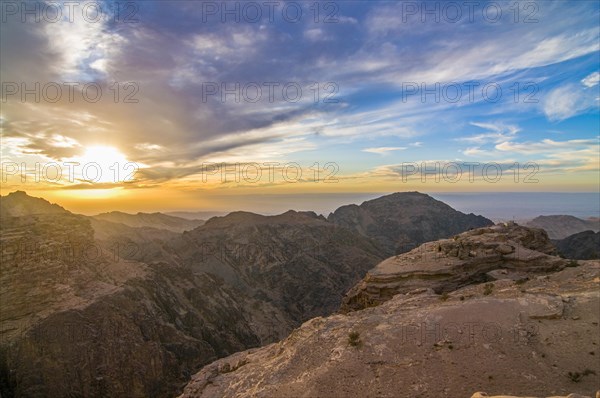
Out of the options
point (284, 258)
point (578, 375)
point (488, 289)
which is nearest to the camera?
point (578, 375)

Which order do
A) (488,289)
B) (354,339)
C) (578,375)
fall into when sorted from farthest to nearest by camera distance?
(488,289), (354,339), (578,375)

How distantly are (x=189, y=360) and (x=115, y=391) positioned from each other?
1076 cm

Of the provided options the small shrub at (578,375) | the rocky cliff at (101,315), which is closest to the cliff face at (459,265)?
the small shrub at (578,375)

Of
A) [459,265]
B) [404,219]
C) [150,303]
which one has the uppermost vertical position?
[459,265]

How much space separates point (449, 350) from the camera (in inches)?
640

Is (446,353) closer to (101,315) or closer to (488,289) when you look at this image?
(488,289)

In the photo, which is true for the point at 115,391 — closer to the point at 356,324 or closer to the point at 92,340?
the point at 92,340

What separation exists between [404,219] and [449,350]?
164 metres

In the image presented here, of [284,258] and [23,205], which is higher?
[23,205]

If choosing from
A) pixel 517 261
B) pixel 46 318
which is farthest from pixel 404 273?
pixel 46 318

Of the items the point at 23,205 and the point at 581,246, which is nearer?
the point at 23,205

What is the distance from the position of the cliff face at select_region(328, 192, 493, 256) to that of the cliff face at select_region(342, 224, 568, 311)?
116m

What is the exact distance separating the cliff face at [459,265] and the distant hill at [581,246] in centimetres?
7591

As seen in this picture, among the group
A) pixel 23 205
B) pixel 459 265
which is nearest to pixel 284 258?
pixel 23 205
